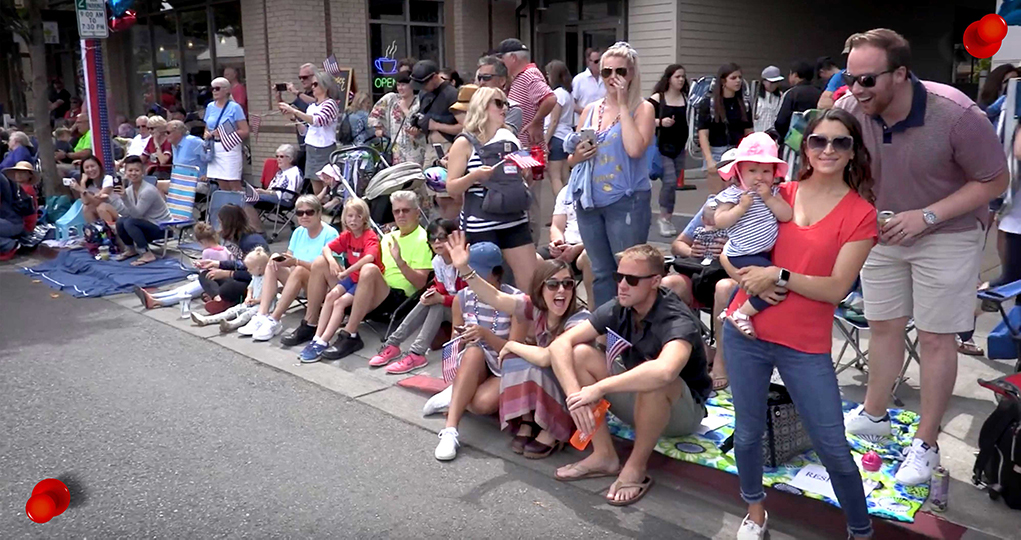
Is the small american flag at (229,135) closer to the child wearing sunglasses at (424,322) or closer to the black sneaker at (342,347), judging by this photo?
the black sneaker at (342,347)

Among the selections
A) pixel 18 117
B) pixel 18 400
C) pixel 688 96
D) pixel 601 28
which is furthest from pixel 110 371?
pixel 18 117

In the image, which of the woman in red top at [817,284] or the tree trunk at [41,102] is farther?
the tree trunk at [41,102]

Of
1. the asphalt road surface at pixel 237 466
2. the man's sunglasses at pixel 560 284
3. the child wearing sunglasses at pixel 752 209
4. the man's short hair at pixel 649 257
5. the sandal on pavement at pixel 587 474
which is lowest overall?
the asphalt road surface at pixel 237 466

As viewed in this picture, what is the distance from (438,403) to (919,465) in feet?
8.53

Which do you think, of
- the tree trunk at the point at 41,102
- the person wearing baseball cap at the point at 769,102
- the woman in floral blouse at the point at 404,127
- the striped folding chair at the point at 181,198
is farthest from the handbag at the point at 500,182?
the tree trunk at the point at 41,102

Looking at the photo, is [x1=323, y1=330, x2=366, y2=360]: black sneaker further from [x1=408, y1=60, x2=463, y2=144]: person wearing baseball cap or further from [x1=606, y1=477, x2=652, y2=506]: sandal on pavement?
[x1=606, y1=477, x2=652, y2=506]: sandal on pavement

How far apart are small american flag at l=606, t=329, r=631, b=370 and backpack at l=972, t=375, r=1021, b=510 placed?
1566mm

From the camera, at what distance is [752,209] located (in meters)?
3.20

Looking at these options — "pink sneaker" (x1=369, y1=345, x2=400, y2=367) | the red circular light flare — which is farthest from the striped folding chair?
the red circular light flare

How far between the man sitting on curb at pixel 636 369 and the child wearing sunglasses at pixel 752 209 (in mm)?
706

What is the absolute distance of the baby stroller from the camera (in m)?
7.79

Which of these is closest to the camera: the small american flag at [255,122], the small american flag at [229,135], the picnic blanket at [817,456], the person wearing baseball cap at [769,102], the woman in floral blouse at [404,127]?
the picnic blanket at [817,456]

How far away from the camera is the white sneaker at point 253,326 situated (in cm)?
699

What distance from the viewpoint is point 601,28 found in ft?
47.3
